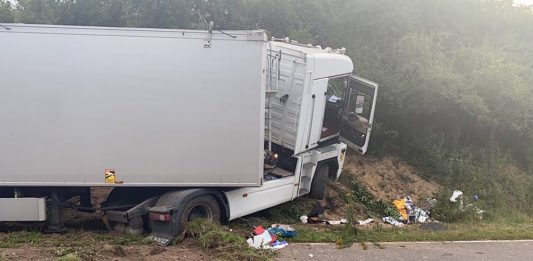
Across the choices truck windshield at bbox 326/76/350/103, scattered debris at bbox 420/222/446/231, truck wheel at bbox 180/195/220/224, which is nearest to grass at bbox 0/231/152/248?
truck wheel at bbox 180/195/220/224

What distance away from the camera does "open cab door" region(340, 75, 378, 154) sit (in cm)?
940

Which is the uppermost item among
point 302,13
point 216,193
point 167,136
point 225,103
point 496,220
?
point 302,13

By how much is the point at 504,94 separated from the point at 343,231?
6.57 metres

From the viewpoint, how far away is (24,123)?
20.4 feet

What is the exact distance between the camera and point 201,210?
7.09m

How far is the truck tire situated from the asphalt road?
2138 millimetres

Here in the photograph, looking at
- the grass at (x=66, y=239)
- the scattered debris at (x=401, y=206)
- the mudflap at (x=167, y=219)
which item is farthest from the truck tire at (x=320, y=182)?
the grass at (x=66, y=239)

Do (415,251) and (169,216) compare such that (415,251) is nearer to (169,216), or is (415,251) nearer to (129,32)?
(169,216)

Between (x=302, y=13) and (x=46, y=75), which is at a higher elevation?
(x=302, y=13)

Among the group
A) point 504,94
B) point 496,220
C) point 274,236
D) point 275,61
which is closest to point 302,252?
point 274,236

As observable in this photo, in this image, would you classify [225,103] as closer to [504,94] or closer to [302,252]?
[302,252]

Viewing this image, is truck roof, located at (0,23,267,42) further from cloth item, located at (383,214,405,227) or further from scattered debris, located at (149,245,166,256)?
cloth item, located at (383,214,405,227)

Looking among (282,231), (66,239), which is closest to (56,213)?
(66,239)

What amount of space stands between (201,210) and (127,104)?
1.80 metres
